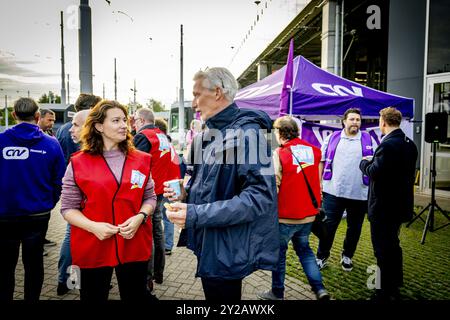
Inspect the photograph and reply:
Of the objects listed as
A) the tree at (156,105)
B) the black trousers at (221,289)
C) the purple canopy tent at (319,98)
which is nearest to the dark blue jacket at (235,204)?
the black trousers at (221,289)

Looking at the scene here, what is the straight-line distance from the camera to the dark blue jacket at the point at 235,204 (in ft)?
5.38

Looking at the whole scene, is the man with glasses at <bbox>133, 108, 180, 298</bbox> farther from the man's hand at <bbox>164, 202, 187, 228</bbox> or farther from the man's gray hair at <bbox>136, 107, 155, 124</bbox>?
the man's hand at <bbox>164, 202, 187, 228</bbox>

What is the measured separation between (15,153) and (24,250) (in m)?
0.87

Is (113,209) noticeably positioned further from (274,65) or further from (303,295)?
(274,65)

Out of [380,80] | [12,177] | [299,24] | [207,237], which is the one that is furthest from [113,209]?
[380,80]

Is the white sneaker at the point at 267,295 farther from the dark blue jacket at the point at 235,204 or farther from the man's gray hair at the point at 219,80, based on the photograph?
the man's gray hair at the point at 219,80

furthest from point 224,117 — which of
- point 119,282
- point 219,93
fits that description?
point 119,282

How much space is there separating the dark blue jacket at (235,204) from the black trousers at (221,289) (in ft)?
0.34

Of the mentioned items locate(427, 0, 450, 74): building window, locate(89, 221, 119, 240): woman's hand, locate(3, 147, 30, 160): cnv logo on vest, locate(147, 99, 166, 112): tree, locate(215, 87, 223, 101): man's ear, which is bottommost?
locate(89, 221, 119, 240): woman's hand

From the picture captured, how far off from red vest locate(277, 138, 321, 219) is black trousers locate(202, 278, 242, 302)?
153 cm

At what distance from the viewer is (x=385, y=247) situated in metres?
3.36

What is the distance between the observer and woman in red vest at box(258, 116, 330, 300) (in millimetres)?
3307

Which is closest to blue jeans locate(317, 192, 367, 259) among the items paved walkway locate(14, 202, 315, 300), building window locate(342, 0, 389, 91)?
paved walkway locate(14, 202, 315, 300)

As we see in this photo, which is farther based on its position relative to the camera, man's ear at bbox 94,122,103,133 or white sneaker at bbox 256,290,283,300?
white sneaker at bbox 256,290,283,300
